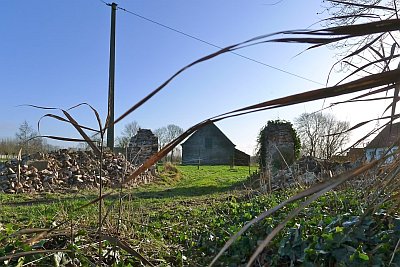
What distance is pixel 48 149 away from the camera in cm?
1398

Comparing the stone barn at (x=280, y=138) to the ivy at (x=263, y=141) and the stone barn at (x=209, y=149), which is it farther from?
the stone barn at (x=209, y=149)

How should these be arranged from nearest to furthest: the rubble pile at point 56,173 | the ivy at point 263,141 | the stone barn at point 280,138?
1. the rubble pile at point 56,173
2. the stone barn at point 280,138
3. the ivy at point 263,141

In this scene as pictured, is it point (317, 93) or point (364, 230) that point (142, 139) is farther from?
point (317, 93)

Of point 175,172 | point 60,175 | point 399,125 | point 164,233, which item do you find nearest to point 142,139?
point 175,172

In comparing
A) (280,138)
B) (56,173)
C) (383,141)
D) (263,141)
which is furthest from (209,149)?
(383,141)

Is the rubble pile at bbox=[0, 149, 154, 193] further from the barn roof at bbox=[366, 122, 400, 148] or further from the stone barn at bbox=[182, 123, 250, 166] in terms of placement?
the stone barn at bbox=[182, 123, 250, 166]

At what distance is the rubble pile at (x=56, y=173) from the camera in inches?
391

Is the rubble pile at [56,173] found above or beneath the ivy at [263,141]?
beneath

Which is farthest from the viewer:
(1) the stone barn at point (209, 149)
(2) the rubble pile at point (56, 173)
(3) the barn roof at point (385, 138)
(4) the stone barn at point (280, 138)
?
(1) the stone barn at point (209, 149)

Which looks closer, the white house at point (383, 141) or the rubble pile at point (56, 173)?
the white house at point (383, 141)

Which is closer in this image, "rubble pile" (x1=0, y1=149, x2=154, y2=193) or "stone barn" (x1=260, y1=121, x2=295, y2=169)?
"rubble pile" (x1=0, y1=149, x2=154, y2=193)

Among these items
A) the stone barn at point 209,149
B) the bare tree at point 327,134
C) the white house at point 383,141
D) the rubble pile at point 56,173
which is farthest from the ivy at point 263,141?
the stone barn at point 209,149

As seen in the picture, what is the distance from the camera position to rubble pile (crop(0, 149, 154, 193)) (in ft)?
32.6

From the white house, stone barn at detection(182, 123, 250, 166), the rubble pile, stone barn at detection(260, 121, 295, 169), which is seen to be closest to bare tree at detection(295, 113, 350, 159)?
the white house
